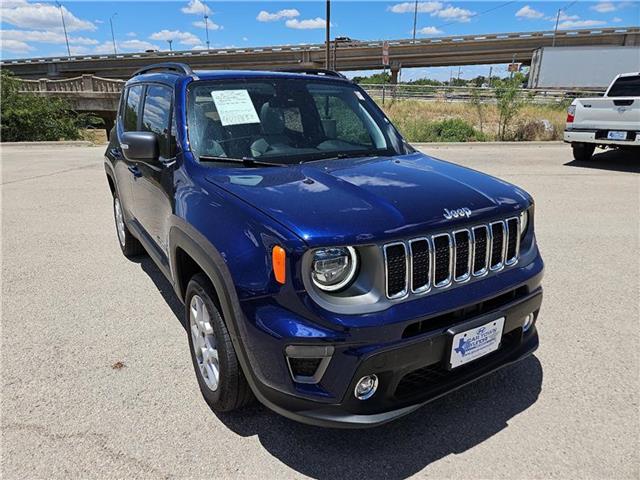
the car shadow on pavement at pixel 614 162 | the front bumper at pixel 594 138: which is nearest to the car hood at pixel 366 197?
the front bumper at pixel 594 138

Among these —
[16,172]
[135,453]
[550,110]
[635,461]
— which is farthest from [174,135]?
[550,110]

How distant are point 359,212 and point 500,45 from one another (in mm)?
65936

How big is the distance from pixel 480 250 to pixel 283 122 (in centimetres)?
159

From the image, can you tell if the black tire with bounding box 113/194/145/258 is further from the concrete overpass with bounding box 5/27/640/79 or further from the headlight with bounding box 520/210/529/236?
the concrete overpass with bounding box 5/27/640/79

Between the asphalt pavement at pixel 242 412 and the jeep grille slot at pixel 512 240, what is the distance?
0.85 metres

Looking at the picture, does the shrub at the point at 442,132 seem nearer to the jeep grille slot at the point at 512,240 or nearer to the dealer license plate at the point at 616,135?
the dealer license plate at the point at 616,135

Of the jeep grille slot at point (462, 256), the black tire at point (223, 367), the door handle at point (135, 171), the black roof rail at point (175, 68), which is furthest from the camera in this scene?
the door handle at point (135, 171)

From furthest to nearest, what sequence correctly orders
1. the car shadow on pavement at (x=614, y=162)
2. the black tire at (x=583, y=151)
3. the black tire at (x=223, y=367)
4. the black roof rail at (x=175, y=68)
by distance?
the black tire at (x=583, y=151)
the car shadow on pavement at (x=614, y=162)
the black roof rail at (x=175, y=68)
the black tire at (x=223, y=367)

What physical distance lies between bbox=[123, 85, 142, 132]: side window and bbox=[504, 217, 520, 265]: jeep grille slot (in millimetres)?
3160

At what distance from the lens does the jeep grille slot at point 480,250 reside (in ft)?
7.13

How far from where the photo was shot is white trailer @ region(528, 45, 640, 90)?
41484 millimetres

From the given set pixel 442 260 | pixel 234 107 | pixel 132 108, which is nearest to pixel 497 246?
pixel 442 260

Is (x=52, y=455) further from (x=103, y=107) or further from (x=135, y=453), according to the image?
(x=103, y=107)

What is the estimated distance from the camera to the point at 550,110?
18.9 m
